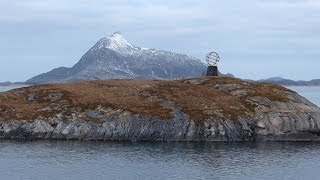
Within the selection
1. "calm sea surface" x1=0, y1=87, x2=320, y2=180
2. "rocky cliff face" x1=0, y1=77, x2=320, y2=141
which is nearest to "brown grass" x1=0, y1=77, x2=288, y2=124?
"rocky cliff face" x1=0, y1=77, x2=320, y2=141

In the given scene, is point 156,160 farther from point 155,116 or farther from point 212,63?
point 212,63

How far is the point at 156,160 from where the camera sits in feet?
322

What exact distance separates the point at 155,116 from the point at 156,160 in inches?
1039

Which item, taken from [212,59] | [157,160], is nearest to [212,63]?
[212,59]

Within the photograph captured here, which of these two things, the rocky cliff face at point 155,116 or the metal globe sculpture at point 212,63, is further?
the metal globe sculpture at point 212,63

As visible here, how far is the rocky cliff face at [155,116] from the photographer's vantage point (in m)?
121

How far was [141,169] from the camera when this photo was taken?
292 feet

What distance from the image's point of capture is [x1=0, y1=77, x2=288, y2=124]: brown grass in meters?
126

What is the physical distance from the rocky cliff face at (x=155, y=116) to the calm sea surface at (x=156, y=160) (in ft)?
15.6

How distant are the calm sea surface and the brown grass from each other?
10811mm

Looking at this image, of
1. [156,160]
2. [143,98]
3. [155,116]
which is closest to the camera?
[156,160]

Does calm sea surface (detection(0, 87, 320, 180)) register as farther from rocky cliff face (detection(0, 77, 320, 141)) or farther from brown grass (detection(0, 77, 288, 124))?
brown grass (detection(0, 77, 288, 124))

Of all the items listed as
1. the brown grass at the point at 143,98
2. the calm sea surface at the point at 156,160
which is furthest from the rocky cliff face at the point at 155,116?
the calm sea surface at the point at 156,160

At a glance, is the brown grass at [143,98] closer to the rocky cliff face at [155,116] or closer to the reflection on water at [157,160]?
the rocky cliff face at [155,116]
